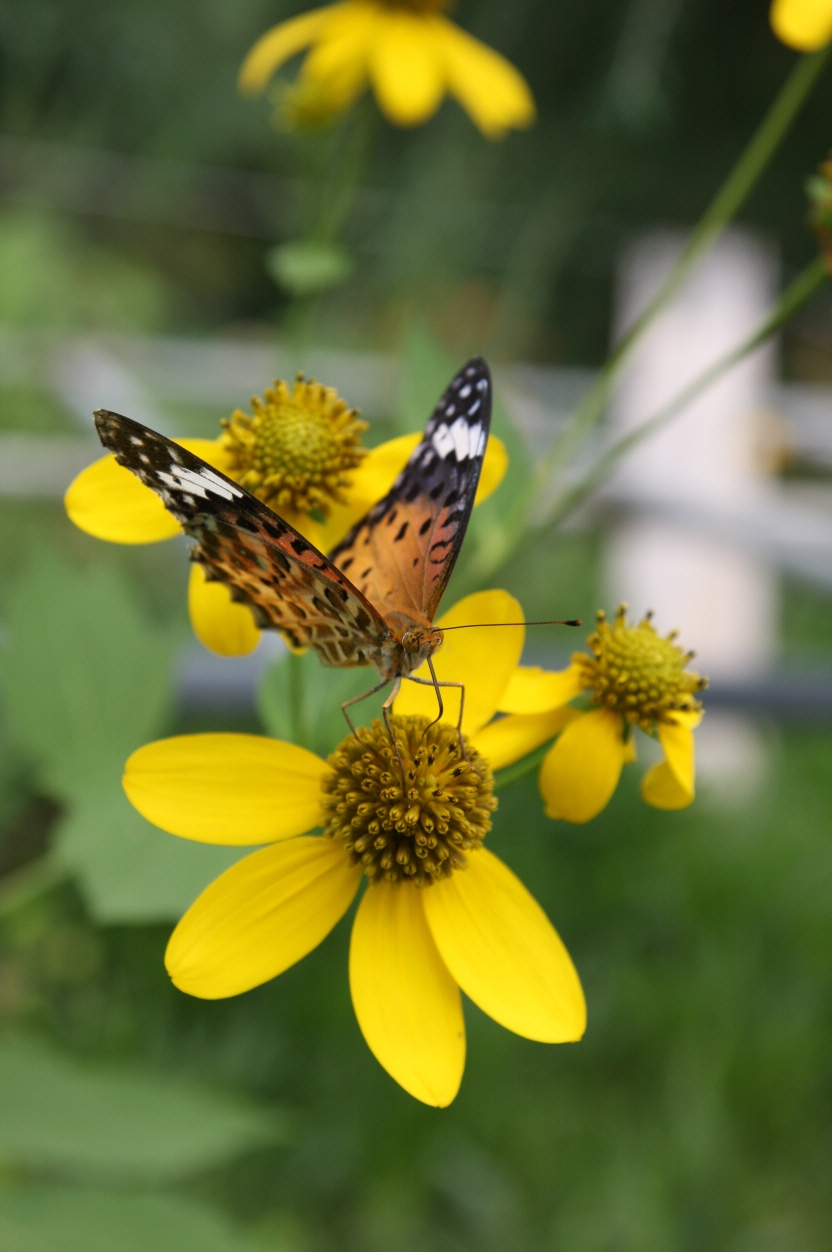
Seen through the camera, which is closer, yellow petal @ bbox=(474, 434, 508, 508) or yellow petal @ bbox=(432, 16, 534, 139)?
yellow petal @ bbox=(474, 434, 508, 508)

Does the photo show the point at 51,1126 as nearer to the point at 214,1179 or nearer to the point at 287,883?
the point at 287,883

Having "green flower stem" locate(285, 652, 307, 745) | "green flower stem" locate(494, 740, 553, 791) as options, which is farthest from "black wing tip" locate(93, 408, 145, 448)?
"green flower stem" locate(494, 740, 553, 791)

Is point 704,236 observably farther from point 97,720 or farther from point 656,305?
point 97,720

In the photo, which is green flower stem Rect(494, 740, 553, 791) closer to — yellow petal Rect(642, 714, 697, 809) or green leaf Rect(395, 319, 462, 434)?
yellow petal Rect(642, 714, 697, 809)

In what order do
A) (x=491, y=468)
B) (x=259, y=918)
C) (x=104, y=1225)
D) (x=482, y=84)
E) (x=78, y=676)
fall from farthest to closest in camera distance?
(x=482, y=84) < (x=78, y=676) < (x=104, y=1225) < (x=491, y=468) < (x=259, y=918)

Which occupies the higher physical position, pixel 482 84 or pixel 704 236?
pixel 482 84

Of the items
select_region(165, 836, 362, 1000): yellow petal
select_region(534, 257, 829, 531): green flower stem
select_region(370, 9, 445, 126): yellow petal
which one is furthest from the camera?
select_region(370, 9, 445, 126): yellow petal

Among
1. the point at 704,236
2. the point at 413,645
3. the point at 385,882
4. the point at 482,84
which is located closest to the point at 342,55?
the point at 482,84
